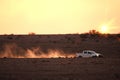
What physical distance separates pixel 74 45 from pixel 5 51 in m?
13.2

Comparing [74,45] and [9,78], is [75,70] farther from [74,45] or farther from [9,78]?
[74,45]

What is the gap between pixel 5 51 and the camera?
72.7 m

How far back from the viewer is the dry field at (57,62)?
1118 inches

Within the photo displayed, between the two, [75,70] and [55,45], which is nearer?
[75,70]

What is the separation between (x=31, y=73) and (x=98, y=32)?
75641 millimetres

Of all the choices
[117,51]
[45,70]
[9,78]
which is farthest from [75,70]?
[117,51]

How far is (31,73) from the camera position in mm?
29703

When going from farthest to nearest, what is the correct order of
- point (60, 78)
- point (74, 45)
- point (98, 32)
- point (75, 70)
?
point (98, 32)
point (74, 45)
point (75, 70)
point (60, 78)

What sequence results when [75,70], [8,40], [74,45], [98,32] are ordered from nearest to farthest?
[75,70] → [74,45] → [8,40] → [98,32]

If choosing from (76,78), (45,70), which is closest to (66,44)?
(45,70)

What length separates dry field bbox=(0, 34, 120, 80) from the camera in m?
28.4

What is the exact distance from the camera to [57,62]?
4006 centimetres

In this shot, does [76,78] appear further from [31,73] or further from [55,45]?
[55,45]

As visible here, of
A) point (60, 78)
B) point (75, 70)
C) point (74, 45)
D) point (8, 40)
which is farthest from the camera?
point (8, 40)
